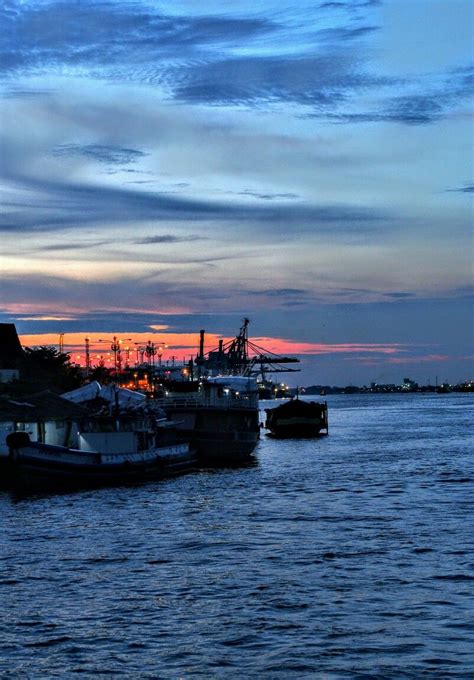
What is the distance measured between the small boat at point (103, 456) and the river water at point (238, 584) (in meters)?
2.23

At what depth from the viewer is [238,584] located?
101 ft

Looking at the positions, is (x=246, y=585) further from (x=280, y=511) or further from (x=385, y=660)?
(x=280, y=511)

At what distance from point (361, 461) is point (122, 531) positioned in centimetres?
4425

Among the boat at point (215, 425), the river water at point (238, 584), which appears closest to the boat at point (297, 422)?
the boat at point (215, 425)

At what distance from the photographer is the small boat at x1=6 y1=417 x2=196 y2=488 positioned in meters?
56.2

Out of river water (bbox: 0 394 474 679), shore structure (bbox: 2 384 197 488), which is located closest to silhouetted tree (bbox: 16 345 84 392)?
shore structure (bbox: 2 384 197 488)

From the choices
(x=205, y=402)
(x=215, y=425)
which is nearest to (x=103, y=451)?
(x=215, y=425)

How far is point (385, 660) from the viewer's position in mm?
22859

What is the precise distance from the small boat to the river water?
223 cm

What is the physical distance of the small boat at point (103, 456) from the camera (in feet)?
185

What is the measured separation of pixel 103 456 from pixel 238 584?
31454 mm

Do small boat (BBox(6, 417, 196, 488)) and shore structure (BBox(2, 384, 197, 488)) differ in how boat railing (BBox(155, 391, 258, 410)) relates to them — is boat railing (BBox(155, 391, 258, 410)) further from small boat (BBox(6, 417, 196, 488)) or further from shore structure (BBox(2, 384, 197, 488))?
small boat (BBox(6, 417, 196, 488))

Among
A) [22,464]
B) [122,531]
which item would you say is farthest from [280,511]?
[22,464]

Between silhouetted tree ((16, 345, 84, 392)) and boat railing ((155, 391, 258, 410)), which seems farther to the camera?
silhouetted tree ((16, 345, 84, 392))
